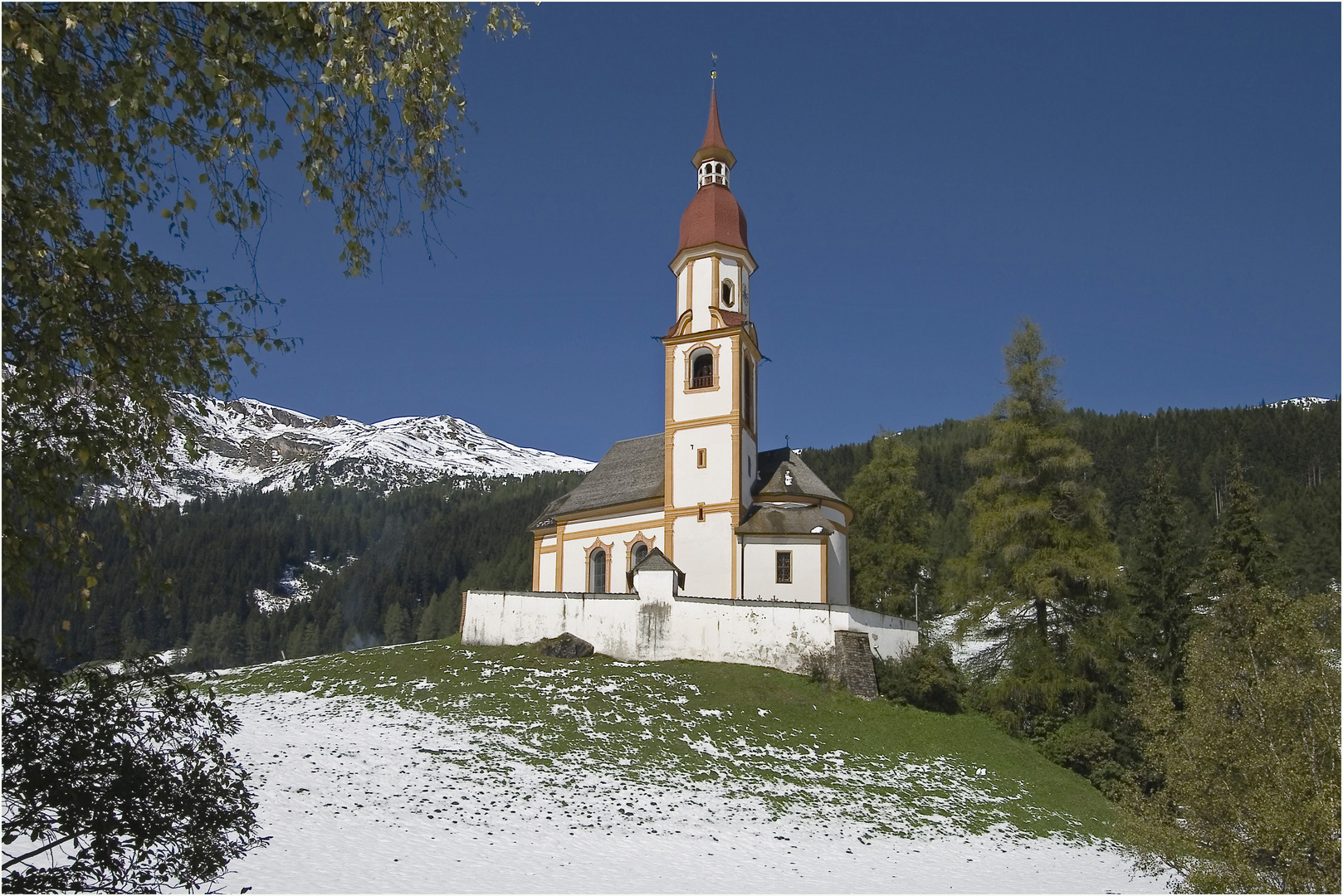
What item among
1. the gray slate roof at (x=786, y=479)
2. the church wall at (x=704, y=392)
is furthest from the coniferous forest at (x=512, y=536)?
the church wall at (x=704, y=392)

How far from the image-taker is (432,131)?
6.98 metres

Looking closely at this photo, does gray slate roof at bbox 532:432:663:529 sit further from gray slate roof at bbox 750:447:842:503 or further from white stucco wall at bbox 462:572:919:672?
white stucco wall at bbox 462:572:919:672

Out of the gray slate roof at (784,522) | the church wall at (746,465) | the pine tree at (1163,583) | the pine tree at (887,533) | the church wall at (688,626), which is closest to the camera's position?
the pine tree at (1163,583)

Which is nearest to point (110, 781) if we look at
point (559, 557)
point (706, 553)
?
point (706, 553)

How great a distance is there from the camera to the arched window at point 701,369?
39.0m

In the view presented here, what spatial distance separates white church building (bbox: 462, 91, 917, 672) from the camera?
32156mm

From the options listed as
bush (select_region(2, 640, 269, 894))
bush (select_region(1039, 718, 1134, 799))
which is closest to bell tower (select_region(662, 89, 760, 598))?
bush (select_region(1039, 718, 1134, 799))

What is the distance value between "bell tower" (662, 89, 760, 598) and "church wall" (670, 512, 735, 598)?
3cm

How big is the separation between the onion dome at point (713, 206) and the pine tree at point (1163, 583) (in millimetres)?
17943

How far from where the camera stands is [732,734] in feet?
84.4

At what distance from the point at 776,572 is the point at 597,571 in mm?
7909

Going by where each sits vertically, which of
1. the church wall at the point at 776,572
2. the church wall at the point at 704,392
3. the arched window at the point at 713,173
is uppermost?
the arched window at the point at 713,173

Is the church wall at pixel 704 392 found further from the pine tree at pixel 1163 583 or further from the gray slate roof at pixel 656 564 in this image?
the pine tree at pixel 1163 583

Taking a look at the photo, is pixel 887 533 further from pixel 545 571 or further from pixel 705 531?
pixel 545 571
